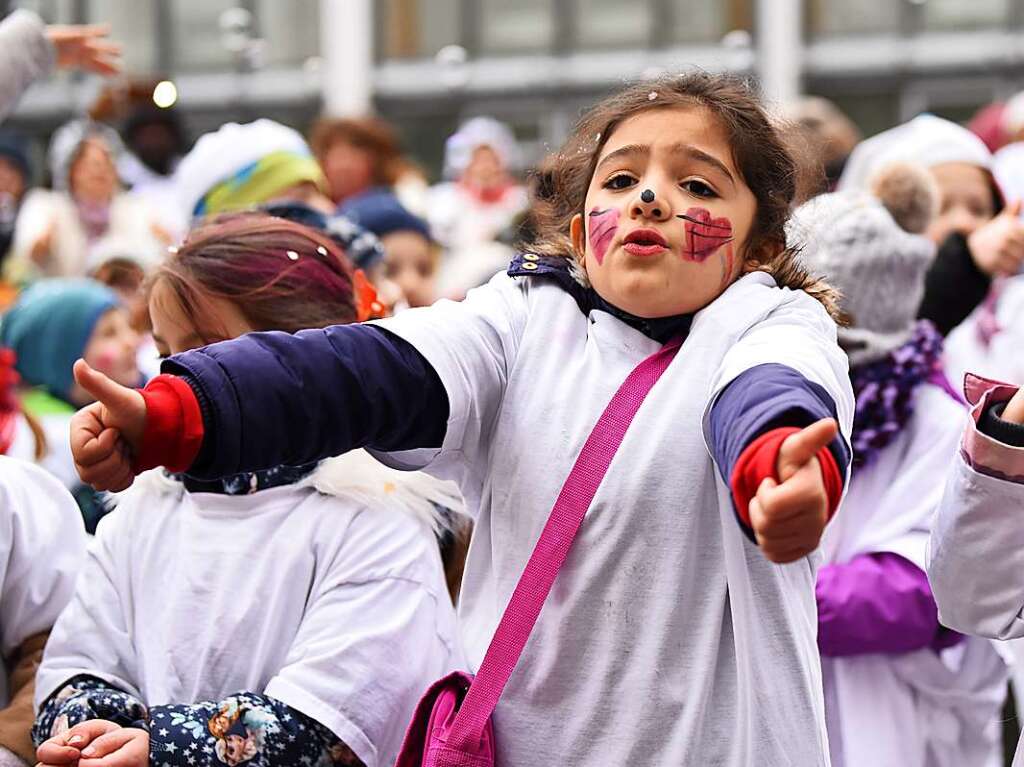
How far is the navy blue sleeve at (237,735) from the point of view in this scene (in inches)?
93.7

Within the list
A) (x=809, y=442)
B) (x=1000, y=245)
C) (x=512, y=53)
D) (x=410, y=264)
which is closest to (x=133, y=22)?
(x=512, y=53)

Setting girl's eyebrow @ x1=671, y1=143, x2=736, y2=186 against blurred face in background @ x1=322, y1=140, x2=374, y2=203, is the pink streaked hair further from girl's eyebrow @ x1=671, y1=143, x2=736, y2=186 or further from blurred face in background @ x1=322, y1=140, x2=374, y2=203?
blurred face in background @ x1=322, y1=140, x2=374, y2=203

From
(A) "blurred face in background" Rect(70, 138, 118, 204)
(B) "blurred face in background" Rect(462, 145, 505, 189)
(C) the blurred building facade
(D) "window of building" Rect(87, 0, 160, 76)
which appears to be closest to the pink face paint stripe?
(A) "blurred face in background" Rect(70, 138, 118, 204)

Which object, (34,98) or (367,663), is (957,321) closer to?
(367,663)

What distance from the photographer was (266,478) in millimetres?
2625

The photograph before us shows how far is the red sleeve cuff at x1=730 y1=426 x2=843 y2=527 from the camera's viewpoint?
1622 mm

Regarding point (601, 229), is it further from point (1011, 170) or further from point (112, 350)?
point (1011, 170)

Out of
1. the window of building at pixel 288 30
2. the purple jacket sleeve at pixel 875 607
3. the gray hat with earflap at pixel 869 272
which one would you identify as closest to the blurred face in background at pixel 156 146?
the gray hat with earflap at pixel 869 272

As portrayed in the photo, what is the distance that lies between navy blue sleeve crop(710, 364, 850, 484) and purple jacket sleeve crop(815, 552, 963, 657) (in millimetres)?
1244

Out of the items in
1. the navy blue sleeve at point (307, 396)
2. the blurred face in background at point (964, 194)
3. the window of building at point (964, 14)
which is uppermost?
the navy blue sleeve at point (307, 396)

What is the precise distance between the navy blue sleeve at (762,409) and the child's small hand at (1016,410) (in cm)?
34

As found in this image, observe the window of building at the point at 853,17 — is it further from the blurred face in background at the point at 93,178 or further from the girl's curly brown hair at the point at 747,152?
the girl's curly brown hair at the point at 747,152

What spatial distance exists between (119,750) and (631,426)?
89 centimetres

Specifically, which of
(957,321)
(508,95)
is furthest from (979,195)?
(508,95)
